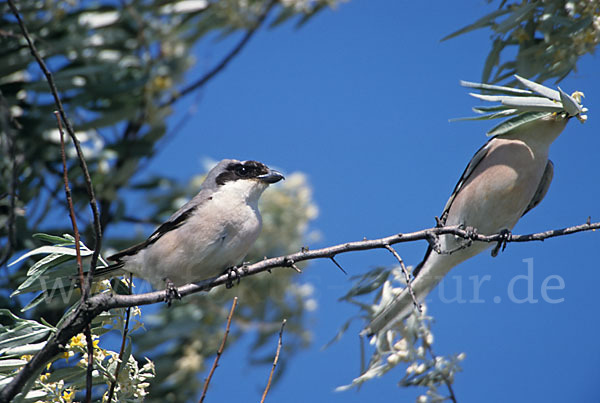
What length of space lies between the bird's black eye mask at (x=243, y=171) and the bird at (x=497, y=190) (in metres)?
0.98

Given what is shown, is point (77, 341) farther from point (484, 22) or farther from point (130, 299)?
point (484, 22)

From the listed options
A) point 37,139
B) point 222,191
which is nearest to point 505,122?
point 222,191

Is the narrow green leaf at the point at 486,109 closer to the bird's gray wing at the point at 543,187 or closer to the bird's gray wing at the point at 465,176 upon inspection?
the bird's gray wing at the point at 465,176

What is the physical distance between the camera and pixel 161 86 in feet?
16.0

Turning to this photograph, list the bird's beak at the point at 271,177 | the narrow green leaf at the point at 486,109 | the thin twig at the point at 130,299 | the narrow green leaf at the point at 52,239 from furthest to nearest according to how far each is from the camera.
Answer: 1. the bird's beak at the point at 271,177
2. the narrow green leaf at the point at 486,109
3. the narrow green leaf at the point at 52,239
4. the thin twig at the point at 130,299

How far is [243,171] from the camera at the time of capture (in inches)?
Answer: 144

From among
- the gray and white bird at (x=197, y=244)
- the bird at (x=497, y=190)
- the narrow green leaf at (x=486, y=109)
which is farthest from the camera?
the bird at (x=497, y=190)

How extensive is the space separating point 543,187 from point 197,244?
201 cm

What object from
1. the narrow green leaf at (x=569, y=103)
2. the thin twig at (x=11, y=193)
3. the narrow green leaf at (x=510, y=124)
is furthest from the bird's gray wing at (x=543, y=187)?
the thin twig at (x=11, y=193)

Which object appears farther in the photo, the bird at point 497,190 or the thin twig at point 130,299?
the bird at point 497,190

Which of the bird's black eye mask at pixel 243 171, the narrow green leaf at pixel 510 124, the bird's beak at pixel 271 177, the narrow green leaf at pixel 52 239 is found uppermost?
the bird's black eye mask at pixel 243 171

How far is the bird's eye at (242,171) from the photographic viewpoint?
3.63m

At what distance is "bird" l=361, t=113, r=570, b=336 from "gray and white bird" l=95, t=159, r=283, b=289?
2.69 feet

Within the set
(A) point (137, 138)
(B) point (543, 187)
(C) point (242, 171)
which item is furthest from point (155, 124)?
(B) point (543, 187)
